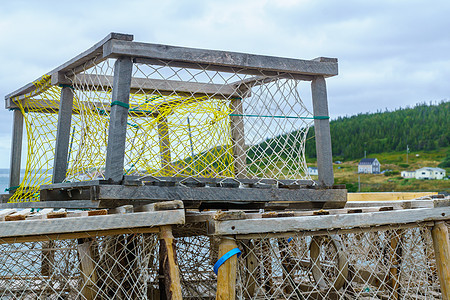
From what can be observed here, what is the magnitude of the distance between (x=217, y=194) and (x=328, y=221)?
38.0 inches

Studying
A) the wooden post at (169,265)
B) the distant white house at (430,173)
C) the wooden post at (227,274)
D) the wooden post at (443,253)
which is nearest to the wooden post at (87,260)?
the wooden post at (169,265)

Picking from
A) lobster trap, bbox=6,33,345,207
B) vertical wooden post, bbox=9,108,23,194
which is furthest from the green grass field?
lobster trap, bbox=6,33,345,207

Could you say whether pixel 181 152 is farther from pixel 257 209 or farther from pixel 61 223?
pixel 61 223

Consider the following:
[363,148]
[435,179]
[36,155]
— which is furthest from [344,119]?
[36,155]

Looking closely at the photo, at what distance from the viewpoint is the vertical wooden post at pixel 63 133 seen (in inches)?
217

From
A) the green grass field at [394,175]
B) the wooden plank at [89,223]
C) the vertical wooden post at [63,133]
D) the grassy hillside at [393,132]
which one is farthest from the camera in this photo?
the grassy hillside at [393,132]

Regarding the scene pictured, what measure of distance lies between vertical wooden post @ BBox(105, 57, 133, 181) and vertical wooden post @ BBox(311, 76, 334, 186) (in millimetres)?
1795

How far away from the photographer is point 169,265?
3494 millimetres

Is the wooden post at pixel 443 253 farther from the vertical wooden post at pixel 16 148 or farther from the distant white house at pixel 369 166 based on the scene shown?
the distant white house at pixel 369 166

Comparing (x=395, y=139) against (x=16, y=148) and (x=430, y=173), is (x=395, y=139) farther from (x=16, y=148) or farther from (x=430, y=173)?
(x=16, y=148)

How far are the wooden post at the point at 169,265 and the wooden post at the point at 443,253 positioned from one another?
87.4 inches

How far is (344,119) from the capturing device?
4117 inches

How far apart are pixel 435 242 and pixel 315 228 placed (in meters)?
1.21

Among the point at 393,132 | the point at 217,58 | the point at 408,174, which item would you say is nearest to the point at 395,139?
the point at 393,132
